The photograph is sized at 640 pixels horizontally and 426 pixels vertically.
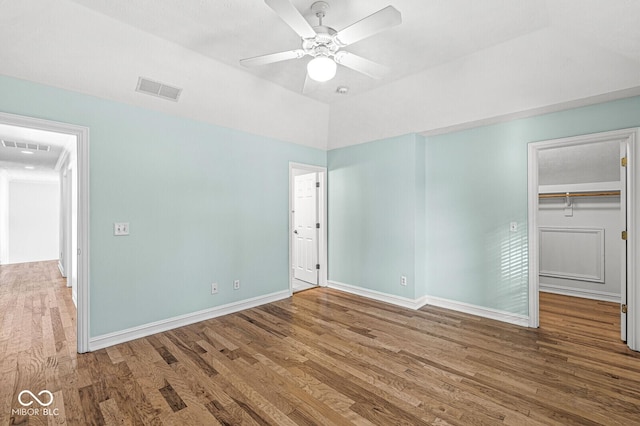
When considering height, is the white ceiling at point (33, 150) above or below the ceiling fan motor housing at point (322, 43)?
below

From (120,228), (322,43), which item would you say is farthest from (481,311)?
(120,228)

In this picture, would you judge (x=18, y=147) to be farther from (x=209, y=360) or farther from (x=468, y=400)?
(x=468, y=400)

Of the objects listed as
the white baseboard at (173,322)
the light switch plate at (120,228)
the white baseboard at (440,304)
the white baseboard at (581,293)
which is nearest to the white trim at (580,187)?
the white baseboard at (581,293)

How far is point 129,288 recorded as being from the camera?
3.05m

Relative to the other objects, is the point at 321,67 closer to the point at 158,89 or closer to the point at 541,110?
the point at 158,89

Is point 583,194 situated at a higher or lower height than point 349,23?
lower

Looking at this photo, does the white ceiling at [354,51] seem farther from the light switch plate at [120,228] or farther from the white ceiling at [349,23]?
the light switch plate at [120,228]

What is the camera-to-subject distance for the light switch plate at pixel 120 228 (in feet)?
9.69

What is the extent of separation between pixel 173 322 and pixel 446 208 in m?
3.63

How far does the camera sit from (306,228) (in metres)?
5.45

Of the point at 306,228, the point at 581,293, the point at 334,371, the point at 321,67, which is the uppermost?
the point at 321,67

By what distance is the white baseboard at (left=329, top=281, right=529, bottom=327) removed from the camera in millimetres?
3457

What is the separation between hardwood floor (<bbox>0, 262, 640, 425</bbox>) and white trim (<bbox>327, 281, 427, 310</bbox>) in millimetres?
235

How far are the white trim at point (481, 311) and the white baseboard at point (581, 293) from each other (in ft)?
5.83
